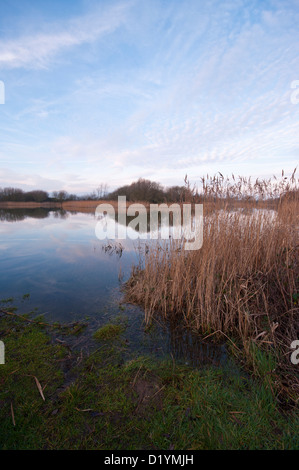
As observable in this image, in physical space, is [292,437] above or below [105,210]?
below

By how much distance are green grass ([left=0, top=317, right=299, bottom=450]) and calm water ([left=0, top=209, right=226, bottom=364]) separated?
47cm

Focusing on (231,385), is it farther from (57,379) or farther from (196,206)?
(196,206)

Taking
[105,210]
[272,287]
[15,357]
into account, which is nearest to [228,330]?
[272,287]

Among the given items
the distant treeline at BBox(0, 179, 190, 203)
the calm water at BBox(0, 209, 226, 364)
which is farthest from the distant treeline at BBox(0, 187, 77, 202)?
the calm water at BBox(0, 209, 226, 364)

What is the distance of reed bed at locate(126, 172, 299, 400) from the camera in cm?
329

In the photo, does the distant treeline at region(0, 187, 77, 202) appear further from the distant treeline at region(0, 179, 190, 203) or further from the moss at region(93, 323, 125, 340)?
the moss at region(93, 323, 125, 340)

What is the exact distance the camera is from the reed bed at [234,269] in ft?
10.8

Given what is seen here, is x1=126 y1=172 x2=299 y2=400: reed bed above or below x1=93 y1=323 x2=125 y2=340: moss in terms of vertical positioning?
above

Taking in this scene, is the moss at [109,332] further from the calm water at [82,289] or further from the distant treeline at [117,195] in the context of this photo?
the distant treeline at [117,195]

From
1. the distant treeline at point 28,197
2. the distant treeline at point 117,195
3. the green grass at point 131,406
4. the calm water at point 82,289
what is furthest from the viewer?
the distant treeline at point 28,197

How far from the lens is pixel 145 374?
8.21 feet

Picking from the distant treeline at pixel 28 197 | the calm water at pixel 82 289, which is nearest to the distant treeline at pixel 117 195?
the distant treeline at pixel 28 197

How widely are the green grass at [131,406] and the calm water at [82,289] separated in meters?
0.47

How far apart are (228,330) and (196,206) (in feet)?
7.34
